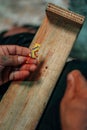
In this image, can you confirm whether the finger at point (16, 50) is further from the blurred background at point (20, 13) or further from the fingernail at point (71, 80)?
the blurred background at point (20, 13)

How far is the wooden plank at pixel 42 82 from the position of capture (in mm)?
1125

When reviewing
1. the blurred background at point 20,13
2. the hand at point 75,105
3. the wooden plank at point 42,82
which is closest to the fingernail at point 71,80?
the hand at point 75,105

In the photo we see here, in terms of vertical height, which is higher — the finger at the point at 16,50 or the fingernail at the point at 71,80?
the fingernail at the point at 71,80

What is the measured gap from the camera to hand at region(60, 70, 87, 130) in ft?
2.80

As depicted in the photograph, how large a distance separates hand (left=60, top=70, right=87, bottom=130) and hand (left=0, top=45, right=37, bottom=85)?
7.7 inches

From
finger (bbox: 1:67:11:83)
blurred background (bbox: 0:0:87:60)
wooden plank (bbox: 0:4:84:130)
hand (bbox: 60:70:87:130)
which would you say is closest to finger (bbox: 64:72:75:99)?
hand (bbox: 60:70:87:130)

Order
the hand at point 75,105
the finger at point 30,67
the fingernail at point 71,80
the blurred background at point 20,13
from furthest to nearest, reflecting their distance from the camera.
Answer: the blurred background at point 20,13, the finger at point 30,67, the fingernail at point 71,80, the hand at point 75,105

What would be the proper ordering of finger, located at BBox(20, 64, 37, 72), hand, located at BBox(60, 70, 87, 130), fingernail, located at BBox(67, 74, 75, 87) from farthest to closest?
finger, located at BBox(20, 64, 37, 72) < fingernail, located at BBox(67, 74, 75, 87) < hand, located at BBox(60, 70, 87, 130)

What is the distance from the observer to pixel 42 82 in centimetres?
114

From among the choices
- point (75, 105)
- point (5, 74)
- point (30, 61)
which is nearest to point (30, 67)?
point (30, 61)

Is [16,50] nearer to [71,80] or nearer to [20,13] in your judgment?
[71,80]

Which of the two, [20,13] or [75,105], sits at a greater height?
[75,105]

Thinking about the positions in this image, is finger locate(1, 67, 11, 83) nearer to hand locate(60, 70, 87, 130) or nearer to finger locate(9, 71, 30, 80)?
finger locate(9, 71, 30, 80)

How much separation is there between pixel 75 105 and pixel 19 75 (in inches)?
12.5
